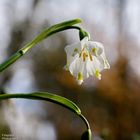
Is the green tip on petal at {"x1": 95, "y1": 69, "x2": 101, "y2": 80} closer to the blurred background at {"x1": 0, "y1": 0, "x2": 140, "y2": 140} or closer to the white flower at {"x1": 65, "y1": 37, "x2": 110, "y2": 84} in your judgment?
the white flower at {"x1": 65, "y1": 37, "x2": 110, "y2": 84}

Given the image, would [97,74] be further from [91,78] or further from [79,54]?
[91,78]

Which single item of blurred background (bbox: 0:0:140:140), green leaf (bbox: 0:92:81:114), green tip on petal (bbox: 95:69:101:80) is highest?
green tip on petal (bbox: 95:69:101:80)

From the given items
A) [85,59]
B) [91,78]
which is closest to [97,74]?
[85,59]

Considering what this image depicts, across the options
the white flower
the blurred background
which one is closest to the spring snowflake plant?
the white flower

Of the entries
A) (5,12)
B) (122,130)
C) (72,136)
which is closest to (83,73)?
(5,12)

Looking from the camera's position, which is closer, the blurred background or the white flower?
the white flower

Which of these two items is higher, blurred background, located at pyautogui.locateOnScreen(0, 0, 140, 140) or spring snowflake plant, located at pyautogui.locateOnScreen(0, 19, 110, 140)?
spring snowflake plant, located at pyautogui.locateOnScreen(0, 19, 110, 140)

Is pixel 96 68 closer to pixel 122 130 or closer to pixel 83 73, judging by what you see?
pixel 83 73

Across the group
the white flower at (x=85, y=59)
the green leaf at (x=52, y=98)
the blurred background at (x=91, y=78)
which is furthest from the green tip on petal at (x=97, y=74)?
the blurred background at (x=91, y=78)
